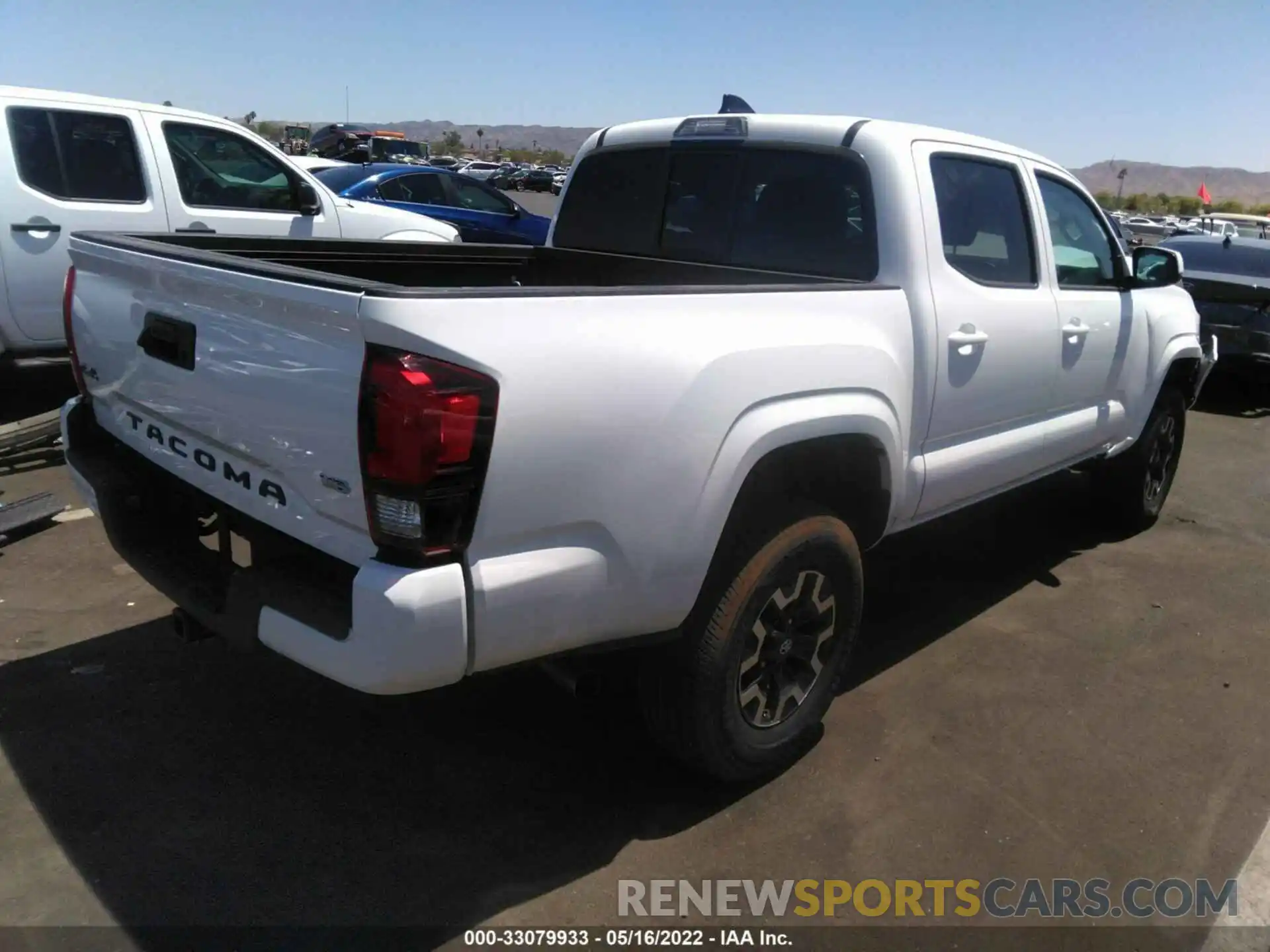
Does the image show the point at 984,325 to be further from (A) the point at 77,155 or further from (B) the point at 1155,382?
(A) the point at 77,155

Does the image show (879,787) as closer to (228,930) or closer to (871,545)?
(871,545)

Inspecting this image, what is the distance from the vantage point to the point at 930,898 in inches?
109

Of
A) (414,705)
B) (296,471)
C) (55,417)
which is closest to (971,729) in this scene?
(414,705)

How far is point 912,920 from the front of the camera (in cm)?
270

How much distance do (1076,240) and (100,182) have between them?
5923mm

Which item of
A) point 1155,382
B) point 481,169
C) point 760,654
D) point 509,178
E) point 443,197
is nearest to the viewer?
point 760,654

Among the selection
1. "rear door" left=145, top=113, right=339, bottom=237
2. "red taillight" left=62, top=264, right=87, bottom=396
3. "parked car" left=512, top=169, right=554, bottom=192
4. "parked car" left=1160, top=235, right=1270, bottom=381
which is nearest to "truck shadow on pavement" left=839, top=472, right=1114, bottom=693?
"red taillight" left=62, top=264, right=87, bottom=396

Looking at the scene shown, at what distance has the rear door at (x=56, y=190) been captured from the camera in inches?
249

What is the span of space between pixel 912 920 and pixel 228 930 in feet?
5.72

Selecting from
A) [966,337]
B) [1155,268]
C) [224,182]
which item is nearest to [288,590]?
[966,337]

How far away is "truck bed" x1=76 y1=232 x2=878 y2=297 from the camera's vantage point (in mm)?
2967

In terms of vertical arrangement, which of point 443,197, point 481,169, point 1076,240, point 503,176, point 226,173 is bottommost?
point 503,176

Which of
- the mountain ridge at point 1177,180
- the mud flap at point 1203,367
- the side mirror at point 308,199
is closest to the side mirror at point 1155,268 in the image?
the mud flap at point 1203,367

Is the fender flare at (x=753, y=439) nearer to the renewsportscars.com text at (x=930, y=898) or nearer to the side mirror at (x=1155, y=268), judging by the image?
the renewsportscars.com text at (x=930, y=898)
